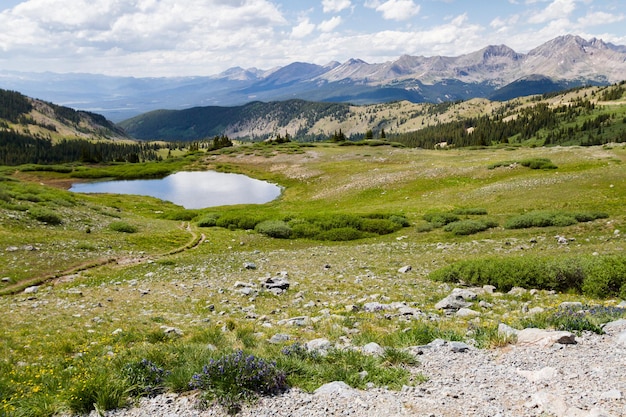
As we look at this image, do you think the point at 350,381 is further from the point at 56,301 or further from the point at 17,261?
the point at 17,261

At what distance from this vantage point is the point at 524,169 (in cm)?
5491

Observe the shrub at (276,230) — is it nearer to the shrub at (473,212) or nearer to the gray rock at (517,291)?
the shrub at (473,212)

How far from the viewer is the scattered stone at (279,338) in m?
9.98

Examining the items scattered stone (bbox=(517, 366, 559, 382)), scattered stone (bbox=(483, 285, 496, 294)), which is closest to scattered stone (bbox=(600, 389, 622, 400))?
scattered stone (bbox=(517, 366, 559, 382))

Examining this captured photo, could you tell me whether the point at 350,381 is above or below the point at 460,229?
above

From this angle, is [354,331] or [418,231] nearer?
[354,331]

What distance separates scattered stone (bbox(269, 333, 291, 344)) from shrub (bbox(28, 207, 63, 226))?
31.8m

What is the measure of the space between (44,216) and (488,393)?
1499 inches

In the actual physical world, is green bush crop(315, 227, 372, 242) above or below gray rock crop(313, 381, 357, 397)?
below

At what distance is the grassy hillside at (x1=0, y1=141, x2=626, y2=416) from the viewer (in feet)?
25.7

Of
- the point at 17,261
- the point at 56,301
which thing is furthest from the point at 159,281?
the point at 17,261

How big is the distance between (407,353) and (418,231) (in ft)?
83.1

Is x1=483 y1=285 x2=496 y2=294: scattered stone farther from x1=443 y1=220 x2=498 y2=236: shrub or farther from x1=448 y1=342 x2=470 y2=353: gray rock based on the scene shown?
x1=443 y1=220 x2=498 y2=236: shrub

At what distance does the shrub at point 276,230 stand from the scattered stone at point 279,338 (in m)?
24.9
